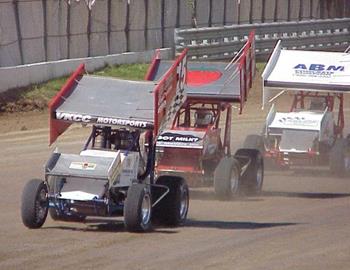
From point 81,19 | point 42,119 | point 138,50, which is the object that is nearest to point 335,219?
point 42,119

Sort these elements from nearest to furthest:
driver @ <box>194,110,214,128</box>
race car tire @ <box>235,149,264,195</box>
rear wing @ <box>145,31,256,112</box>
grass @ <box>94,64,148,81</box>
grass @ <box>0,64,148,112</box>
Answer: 1. rear wing @ <box>145,31,256,112</box>
2. race car tire @ <box>235,149,264,195</box>
3. driver @ <box>194,110,214,128</box>
4. grass @ <box>0,64,148,112</box>
5. grass @ <box>94,64,148,81</box>

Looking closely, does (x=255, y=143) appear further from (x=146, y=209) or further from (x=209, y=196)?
(x=146, y=209)

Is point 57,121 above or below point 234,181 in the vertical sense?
above

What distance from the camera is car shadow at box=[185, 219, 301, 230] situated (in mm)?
15445

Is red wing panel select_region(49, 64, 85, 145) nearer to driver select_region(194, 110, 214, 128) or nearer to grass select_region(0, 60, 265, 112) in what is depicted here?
driver select_region(194, 110, 214, 128)

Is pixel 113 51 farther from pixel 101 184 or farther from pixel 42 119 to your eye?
pixel 101 184

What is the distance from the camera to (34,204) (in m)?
14.4

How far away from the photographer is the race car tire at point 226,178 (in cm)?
1808

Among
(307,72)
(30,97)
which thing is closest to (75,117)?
(307,72)

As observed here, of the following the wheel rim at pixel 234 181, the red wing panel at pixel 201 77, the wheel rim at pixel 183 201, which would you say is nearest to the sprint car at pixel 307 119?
the red wing panel at pixel 201 77

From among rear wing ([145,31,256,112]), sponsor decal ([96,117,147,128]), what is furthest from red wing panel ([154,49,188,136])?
rear wing ([145,31,256,112])

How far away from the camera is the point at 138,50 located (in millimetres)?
34688

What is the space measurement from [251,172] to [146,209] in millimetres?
4786

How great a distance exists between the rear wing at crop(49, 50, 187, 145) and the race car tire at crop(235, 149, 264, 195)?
331 centimetres
